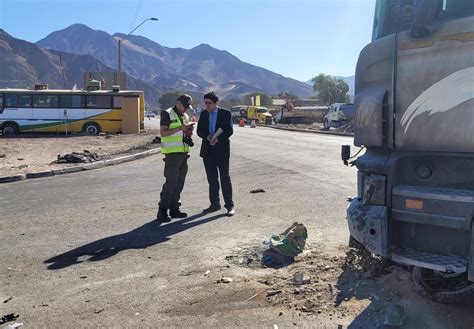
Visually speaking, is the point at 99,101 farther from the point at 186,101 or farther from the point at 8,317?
the point at 8,317

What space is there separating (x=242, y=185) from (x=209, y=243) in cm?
469

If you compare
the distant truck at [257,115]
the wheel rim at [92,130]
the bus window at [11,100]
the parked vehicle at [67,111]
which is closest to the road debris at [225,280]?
the parked vehicle at [67,111]

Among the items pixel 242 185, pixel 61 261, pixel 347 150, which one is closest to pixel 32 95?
pixel 242 185

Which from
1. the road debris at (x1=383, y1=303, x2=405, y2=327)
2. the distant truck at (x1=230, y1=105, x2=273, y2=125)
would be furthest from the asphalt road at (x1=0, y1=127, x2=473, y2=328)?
the distant truck at (x1=230, y1=105, x2=273, y2=125)

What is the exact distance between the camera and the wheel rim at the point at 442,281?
12.8 feet

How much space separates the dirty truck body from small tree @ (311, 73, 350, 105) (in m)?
101

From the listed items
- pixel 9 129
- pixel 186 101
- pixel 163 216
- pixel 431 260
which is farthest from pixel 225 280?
pixel 9 129

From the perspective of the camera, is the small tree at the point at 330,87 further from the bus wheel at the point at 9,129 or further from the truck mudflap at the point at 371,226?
the truck mudflap at the point at 371,226

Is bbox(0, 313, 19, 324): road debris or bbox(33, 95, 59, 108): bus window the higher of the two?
bbox(33, 95, 59, 108): bus window

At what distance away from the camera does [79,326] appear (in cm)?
389

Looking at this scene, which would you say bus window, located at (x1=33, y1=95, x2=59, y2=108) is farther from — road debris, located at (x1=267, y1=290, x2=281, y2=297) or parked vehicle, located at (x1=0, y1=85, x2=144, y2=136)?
road debris, located at (x1=267, y1=290, x2=281, y2=297)

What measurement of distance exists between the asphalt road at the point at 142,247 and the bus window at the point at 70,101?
2005cm

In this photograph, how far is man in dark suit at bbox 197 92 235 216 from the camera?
775 cm

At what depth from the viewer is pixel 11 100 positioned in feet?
97.0
